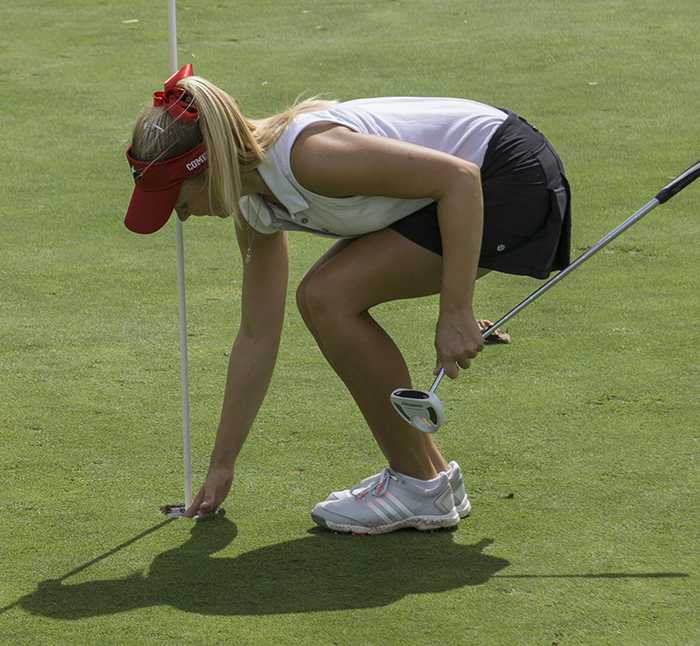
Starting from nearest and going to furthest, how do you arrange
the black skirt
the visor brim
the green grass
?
the green grass, the visor brim, the black skirt

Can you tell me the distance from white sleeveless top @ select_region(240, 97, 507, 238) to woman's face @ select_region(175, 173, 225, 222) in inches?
4.3

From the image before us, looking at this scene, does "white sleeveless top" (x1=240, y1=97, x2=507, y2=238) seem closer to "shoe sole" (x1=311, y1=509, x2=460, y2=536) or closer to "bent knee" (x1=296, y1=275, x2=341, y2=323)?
"bent knee" (x1=296, y1=275, x2=341, y2=323)

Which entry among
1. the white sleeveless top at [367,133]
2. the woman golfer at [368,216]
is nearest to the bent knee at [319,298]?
the woman golfer at [368,216]

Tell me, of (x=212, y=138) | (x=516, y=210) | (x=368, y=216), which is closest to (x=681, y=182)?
(x=516, y=210)

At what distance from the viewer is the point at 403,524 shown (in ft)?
12.2

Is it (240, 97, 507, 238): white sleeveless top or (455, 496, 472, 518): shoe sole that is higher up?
(240, 97, 507, 238): white sleeveless top

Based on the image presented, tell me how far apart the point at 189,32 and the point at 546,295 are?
4254 millimetres

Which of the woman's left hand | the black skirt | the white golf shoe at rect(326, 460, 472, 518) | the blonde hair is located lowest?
the white golf shoe at rect(326, 460, 472, 518)

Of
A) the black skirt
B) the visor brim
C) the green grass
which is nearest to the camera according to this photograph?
the green grass

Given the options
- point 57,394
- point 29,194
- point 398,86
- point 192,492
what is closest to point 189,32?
point 398,86

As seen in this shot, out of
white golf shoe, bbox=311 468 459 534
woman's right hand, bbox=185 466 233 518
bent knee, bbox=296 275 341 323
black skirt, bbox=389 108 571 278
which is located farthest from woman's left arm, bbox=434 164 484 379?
woman's right hand, bbox=185 466 233 518

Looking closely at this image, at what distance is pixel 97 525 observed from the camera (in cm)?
374

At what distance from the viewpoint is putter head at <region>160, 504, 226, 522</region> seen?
12.4 ft

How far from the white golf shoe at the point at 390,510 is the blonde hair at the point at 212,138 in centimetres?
76
